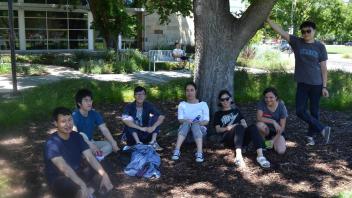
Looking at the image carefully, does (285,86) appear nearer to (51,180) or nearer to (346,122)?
(346,122)

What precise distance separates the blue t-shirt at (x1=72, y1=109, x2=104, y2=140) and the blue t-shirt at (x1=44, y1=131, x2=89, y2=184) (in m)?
0.84

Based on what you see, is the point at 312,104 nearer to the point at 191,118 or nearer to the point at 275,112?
the point at 275,112

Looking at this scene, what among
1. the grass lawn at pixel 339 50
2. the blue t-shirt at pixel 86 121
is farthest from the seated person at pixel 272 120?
the grass lawn at pixel 339 50

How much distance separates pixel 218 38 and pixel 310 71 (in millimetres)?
1411

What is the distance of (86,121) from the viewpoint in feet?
16.8

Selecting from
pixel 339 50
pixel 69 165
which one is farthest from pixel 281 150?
pixel 339 50

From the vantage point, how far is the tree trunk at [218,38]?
633 centimetres

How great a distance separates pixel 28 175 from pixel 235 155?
102 inches

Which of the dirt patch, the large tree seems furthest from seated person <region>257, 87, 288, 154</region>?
the large tree

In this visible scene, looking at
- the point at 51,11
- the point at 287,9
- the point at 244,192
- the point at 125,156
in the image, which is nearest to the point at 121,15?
the point at 51,11

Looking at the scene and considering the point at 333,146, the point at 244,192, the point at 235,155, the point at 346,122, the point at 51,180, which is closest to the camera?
the point at 51,180

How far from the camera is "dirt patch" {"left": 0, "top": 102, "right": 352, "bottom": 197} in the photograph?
15.3 feet

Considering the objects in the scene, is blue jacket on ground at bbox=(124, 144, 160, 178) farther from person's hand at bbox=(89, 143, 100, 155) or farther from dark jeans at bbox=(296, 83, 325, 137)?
dark jeans at bbox=(296, 83, 325, 137)

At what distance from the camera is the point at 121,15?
1778cm
